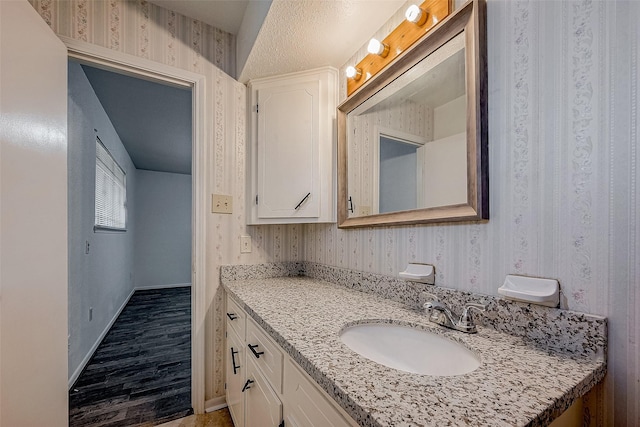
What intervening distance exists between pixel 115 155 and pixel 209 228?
9.65 feet

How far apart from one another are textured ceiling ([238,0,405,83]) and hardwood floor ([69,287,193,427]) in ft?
6.85

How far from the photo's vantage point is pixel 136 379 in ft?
6.72

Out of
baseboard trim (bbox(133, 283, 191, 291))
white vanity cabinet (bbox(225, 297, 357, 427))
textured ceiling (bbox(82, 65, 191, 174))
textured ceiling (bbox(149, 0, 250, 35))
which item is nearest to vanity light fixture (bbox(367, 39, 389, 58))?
textured ceiling (bbox(149, 0, 250, 35))

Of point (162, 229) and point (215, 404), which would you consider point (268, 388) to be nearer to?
point (215, 404)

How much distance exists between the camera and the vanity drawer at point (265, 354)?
826mm

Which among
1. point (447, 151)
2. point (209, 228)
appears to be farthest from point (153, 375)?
point (447, 151)

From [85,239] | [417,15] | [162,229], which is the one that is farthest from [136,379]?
[162,229]

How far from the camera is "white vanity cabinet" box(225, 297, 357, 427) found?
614mm

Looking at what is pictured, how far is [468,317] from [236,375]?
3.64 feet

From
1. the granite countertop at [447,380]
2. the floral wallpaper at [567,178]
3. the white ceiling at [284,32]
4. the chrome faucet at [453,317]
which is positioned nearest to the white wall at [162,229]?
the white ceiling at [284,32]

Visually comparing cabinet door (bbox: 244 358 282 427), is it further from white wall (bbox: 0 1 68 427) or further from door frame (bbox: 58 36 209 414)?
white wall (bbox: 0 1 68 427)

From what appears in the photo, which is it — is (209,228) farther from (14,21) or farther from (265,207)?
(14,21)

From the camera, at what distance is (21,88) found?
1.03 m

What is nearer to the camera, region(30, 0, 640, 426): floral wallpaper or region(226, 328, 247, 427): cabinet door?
region(30, 0, 640, 426): floral wallpaper
